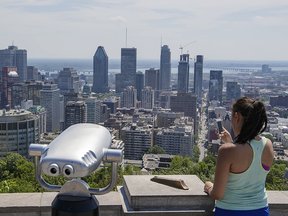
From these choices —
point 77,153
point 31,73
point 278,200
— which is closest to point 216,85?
point 31,73

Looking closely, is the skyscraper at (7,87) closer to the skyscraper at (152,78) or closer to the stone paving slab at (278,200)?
the skyscraper at (152,78)

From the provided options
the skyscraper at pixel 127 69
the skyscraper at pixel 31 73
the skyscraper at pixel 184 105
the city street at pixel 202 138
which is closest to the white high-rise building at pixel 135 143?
the city street at pixel 202 138

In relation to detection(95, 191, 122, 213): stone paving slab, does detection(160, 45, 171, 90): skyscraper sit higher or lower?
higher

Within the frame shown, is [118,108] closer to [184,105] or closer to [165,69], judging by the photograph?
[184,105]

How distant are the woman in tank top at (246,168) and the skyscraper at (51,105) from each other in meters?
43.8

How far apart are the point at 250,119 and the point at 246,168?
0.21m

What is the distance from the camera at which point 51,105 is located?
45.2 meters

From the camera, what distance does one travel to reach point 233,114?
1.59 m

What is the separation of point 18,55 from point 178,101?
2125 inches

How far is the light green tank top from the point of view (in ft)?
5.01

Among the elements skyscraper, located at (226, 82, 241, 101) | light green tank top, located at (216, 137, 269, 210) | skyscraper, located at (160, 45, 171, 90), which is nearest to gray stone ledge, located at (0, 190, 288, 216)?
light green tank top, located at (216, 137, 269, 210)

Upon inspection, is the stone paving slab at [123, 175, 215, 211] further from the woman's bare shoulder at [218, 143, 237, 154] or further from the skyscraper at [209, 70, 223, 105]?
the skyscraper at [209, 70, 223, 105]

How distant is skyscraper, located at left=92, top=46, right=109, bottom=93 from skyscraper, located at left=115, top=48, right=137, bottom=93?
7.13 metres

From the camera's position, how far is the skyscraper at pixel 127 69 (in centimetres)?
8056
